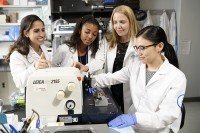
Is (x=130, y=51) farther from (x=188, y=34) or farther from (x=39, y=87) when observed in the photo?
(x=188, y=34)

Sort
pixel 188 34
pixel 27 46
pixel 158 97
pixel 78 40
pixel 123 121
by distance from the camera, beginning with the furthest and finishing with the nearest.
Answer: pixel 188 34, pixel 78 40, pixel 27 46, pixel 158 97, pixel 123 121

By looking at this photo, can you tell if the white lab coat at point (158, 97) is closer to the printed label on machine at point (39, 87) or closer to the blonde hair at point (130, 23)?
the blonde hair at point (130, 23)

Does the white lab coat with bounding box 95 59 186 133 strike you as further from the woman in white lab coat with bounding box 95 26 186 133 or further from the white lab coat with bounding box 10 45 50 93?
the white lab coat with bounding box 10 45 50 93

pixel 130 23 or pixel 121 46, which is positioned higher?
pixel 130 23

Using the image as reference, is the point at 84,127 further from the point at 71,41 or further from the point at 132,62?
the point at 71,41

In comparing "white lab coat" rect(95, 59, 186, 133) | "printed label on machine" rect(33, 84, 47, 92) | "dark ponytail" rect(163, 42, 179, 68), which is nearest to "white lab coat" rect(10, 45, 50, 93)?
"printed label on machine" rect(33, 84, 47, 92)

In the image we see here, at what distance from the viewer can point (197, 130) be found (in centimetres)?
315

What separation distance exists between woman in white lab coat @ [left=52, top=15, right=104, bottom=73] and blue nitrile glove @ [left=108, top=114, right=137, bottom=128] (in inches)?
28.7

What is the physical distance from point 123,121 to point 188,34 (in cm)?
317

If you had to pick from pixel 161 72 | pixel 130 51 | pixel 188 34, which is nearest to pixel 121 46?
pixel 130 51

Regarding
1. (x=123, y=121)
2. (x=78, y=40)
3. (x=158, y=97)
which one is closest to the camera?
(x=123, y=121)

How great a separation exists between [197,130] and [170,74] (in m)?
1.98

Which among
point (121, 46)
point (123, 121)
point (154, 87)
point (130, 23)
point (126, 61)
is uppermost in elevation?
point (130, 23)

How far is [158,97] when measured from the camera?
1492mm
